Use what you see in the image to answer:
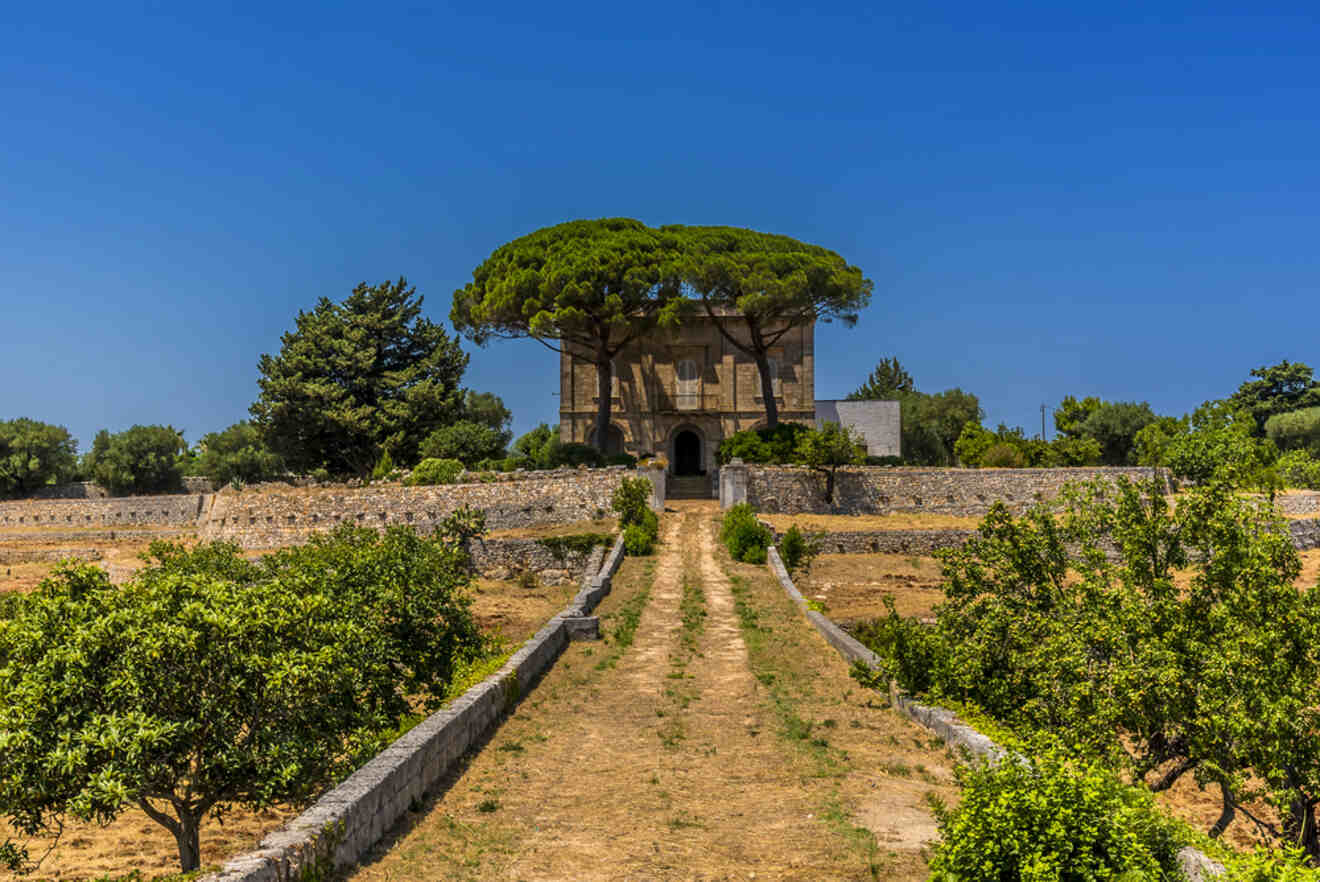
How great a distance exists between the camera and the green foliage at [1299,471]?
169 feet

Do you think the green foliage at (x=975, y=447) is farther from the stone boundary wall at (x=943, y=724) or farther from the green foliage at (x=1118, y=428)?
the stone boundary wall at (x=943, y=724)

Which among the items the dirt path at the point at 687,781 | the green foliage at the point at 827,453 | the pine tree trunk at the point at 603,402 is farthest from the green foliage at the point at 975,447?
the dirt path at the point at 687,781

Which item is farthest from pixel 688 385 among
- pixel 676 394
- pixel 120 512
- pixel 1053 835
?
pixel 1053 835

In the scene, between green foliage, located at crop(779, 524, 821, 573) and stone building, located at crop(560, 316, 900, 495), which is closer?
green foliage, located at crop(779, 524, 821, 573)

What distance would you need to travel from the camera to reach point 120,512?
51.4 metres

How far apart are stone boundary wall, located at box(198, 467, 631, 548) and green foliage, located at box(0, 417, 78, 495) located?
3435 cm

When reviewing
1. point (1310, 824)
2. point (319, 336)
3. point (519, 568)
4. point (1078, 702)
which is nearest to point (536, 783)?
point (1078, 702)

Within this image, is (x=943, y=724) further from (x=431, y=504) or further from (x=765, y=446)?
(x=765, y=446)

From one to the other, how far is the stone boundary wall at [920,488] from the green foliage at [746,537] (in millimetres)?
7699

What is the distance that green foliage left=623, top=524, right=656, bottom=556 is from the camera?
96.0 feet

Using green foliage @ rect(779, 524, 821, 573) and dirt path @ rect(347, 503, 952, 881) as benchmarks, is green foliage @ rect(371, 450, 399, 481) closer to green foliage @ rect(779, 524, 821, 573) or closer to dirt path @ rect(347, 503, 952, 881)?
green foliage @ rect(779, 524, 821, 573)

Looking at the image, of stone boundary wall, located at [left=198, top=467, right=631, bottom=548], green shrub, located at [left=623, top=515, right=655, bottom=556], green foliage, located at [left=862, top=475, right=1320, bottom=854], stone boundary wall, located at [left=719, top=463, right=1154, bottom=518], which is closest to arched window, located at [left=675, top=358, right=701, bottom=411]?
stone boundary wall, located at [left=719, top=463, right=1154, bottom=518]

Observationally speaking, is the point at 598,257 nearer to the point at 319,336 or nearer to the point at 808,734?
the point at 319,336

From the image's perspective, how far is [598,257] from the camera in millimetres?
41219
